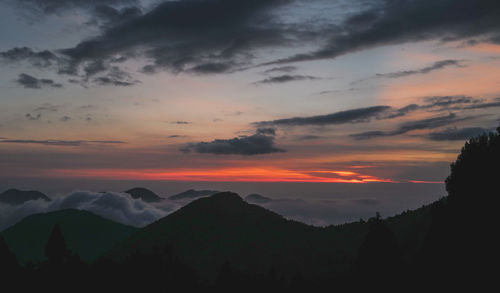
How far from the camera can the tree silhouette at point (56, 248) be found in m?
68.6

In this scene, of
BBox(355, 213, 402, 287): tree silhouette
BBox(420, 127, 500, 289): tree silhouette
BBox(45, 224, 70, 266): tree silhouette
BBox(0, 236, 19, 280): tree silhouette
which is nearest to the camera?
BBox(420, 127, 500, 289): tree silhouette

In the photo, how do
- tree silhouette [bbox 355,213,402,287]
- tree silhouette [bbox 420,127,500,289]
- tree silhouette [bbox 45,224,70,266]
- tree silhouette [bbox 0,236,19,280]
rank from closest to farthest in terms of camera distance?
tree silhouette [bbox 420,127,500,289] → tree silhouette [bbox 355,213,402,287] → tree silhouette [bbox 0,236,19,280] → tree silhouette [bbox 45,224,70,266]

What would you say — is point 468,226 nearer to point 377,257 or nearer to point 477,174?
point 477,174

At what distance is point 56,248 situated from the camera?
6906 centimetres

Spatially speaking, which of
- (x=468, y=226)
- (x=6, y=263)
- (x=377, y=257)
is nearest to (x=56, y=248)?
(x=6, y=263)

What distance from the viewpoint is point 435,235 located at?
43.5 meters

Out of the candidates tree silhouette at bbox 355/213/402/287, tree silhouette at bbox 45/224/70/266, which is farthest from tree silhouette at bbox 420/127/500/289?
tree silhouette at bbox 45/224/70/266

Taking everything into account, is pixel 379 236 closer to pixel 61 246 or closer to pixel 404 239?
pixel 61 246

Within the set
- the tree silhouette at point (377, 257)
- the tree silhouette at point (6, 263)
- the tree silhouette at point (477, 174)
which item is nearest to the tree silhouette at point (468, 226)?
the tree silhouette at point (477, 174)

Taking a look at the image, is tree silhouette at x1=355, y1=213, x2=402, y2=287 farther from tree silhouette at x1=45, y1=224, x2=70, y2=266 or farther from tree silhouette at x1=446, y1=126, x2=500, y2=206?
tree silhouette at x1=45, y1=224, x2=70, y2=266

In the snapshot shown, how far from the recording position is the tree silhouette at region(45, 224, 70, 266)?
6856 centimetres

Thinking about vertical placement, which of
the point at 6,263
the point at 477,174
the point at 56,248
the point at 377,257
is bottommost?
the point at 6,263

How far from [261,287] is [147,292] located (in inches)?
1182

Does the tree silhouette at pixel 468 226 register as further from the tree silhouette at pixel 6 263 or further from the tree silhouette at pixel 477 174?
the tree silhouette at pixel 6 263
